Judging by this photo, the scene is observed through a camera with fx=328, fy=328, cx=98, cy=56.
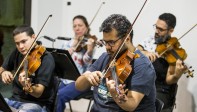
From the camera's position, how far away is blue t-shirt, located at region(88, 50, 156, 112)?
1609mm

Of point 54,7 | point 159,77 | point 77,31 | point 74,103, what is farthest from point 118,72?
point 54,7

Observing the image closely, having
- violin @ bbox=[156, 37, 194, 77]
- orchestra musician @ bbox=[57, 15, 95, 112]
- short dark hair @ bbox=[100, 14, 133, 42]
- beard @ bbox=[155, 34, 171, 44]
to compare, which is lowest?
orchestra musician @ bbox=[57, 15, 95, 112]

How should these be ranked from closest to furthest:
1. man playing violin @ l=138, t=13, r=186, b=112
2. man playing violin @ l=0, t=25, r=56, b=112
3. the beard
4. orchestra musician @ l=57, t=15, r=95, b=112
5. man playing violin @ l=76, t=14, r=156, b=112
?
man playing violin @ l=76, t=14, r=156, b=112 < man playing violin @ l=0, t=25, r=56, b=112 < man playing violin @ l=138, t=13, r=186, b=112 < the beard < orchestra musician @ l=57, t=15, r=95, b=112

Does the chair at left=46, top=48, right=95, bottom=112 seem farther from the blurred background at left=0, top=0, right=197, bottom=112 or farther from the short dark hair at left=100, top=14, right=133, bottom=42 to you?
the blurred background at left=0, top=0, right=197, bottom=112

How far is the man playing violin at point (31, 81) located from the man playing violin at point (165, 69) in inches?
35.5

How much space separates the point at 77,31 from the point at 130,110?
1.85 m

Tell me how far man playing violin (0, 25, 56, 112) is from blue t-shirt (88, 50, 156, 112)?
41 cm

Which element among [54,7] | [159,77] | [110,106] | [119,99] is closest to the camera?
[119,99]

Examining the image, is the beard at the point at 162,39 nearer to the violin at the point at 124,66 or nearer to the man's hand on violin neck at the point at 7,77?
the violin at the point at 124,66

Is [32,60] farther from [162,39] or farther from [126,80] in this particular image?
[162,39]

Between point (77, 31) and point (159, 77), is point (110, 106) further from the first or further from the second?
point (77, 31)

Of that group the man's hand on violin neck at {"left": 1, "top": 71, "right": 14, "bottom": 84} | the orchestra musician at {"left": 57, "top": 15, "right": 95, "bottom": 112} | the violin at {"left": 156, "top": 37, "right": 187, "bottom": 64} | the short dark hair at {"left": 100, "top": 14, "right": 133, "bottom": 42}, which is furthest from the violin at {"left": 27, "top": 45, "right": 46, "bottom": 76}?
the violin at {"left": 156, "top": 37, "right": 187, "bottom": 64}

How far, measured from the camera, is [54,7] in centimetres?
418

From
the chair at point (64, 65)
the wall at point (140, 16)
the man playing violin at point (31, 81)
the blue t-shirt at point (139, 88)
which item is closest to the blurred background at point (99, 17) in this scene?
the wall at point (140, 16)
